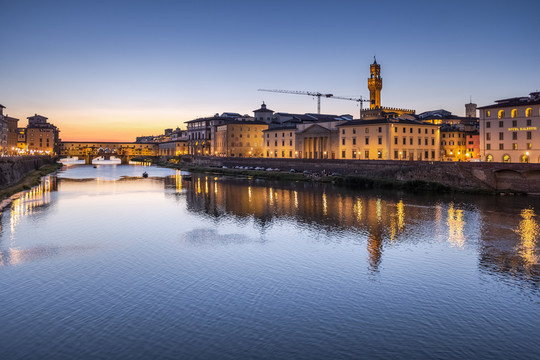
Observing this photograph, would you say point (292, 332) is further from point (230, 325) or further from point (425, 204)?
point (425, 204)

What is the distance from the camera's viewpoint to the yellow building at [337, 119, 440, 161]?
71.4m

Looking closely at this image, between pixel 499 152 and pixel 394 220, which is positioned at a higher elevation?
pixel 499 152

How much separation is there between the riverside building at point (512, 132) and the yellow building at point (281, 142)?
40.7m

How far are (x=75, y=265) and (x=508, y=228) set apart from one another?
2898 cm

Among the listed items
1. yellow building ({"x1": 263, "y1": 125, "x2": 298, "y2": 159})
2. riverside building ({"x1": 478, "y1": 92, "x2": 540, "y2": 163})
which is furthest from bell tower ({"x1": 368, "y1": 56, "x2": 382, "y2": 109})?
riverside building ({"x1": 478, "y1": 92, "x2": 540, "y2": 163})

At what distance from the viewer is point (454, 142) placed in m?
94.1

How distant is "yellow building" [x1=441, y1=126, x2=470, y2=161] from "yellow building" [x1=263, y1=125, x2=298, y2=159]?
107ft

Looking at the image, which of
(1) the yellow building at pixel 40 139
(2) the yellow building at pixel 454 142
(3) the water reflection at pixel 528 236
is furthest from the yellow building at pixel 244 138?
(3) the water reflection at pixel 528 236

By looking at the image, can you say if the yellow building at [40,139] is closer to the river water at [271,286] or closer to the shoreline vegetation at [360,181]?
the shoreline vegetation at [360,181]

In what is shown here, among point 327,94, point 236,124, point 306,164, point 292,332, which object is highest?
point 327,94

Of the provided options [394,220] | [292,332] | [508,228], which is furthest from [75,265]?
[508,228]

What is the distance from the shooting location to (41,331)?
48.1 ft

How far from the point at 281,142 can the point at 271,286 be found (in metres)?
80.8

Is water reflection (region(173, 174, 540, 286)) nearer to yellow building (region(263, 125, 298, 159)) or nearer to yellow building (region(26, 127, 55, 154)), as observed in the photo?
yellow building (region(263, 125, 298, 159))
